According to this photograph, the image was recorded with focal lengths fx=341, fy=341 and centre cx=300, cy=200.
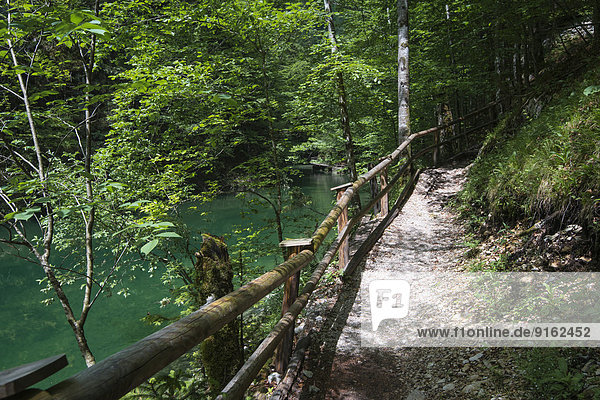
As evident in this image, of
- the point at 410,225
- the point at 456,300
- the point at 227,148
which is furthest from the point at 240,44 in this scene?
the point at 456,300

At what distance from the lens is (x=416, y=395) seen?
258 centimetres

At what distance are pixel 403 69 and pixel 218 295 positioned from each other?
7084 mm

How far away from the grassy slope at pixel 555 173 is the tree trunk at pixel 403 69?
282 cm

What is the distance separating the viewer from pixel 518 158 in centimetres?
467

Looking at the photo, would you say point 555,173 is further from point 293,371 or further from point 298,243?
point 293,371

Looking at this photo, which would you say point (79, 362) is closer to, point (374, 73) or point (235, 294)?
point (235, 294)

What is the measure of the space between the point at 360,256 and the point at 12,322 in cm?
1100

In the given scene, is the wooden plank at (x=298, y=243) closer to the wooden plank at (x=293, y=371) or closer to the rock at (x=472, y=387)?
the wooden plank at (x=293, y=371)

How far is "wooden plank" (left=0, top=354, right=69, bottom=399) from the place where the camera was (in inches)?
27.5

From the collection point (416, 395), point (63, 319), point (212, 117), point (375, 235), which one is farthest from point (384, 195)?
point (63, 319)

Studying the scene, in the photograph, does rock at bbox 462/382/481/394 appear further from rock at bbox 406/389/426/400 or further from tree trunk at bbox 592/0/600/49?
tree trunk at bbox 592/0/600/49

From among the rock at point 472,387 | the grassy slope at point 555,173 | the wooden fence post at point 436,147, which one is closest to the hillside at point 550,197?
the grassy slope at point 555,173

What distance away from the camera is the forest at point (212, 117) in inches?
127

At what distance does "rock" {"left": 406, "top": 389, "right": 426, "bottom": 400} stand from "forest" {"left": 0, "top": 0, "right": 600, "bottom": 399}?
1554 millimetres
